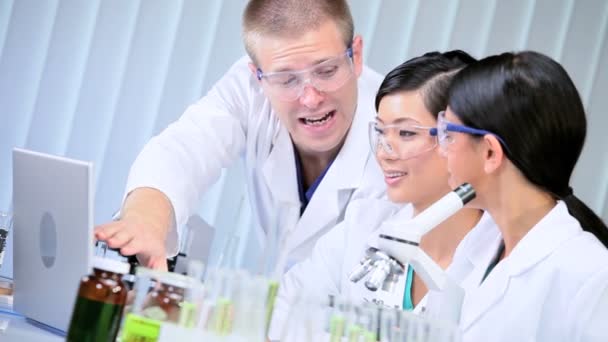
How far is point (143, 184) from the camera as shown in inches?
100

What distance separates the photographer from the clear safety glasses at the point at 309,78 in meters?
2.79

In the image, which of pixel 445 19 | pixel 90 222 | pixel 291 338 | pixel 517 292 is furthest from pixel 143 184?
pixel 445 19

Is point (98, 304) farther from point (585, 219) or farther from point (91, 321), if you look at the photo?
point (585, 219)

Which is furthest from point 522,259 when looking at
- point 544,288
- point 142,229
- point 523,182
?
point 142,229

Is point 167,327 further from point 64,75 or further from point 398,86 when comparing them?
point 64,75

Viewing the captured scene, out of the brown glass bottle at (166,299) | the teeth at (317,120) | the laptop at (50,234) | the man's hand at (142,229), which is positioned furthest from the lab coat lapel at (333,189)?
the brown glass bottle at (166,299)

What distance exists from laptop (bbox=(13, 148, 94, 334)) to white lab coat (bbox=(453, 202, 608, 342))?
963 millimetres

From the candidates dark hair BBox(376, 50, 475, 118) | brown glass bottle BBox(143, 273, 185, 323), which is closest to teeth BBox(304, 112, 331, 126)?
dark hair BBox(376, 50, 475, 118)

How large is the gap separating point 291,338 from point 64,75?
8.14 feet

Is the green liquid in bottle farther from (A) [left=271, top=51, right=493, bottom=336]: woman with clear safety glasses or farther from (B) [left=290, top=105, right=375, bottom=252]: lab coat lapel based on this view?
(B) [left=290, top=105, right=375, bottom=252]: lab coat lapel

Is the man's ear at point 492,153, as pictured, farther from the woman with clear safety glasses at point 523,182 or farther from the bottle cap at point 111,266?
the bottle cap at point 111,266

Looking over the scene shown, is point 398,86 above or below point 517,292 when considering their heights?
above

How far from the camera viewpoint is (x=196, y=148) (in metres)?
2.89

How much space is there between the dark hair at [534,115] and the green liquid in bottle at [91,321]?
1.18 m
